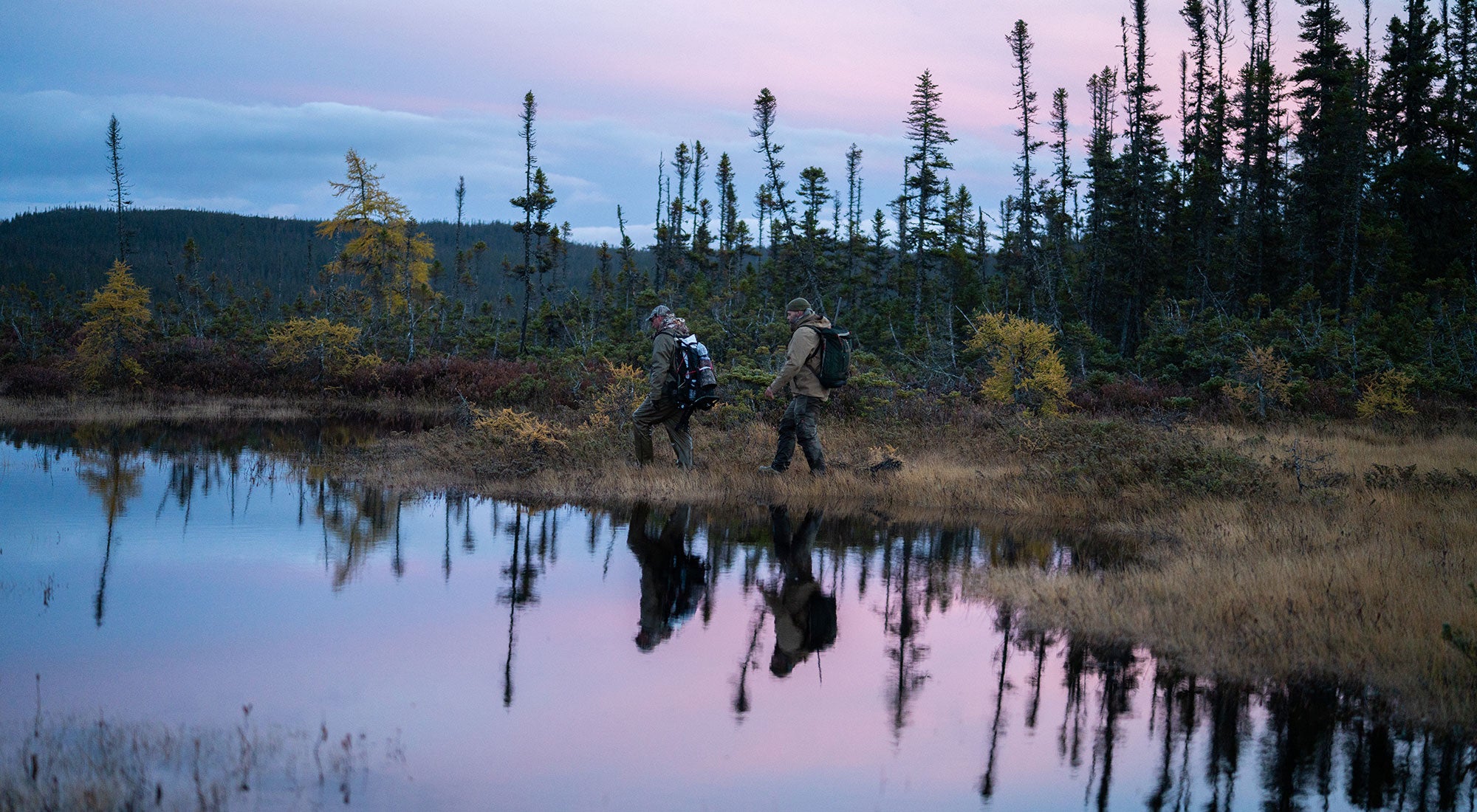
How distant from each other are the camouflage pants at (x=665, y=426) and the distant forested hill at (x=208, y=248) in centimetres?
12046

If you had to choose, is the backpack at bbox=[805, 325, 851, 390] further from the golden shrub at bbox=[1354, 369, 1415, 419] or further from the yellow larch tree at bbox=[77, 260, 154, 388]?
the yellow larch tree at bbox=[77, 260, 154, 388]

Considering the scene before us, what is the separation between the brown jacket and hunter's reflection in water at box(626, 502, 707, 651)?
2.08 meters

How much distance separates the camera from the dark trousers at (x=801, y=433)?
12672 millimetres

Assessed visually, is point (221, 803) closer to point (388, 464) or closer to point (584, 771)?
point (584, 771)

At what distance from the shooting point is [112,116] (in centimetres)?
6900

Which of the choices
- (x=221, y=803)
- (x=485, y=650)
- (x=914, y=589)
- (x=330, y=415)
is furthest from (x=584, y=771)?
(x=330, y=415)

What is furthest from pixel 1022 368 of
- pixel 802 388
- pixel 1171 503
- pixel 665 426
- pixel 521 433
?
pixel 521 433

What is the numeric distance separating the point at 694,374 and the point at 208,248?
585 feet

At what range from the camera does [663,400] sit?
43.4ft

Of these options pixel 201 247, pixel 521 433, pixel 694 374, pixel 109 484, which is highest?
pixel 201 247

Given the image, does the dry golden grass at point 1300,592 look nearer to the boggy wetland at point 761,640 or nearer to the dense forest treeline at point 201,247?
the boggy wetland at point 761,640

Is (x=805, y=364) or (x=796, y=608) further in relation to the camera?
(x=805, y=364)

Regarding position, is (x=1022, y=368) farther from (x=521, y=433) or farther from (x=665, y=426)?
(x=521, y=433)

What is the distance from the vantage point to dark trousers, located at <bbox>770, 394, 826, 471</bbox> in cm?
1267
